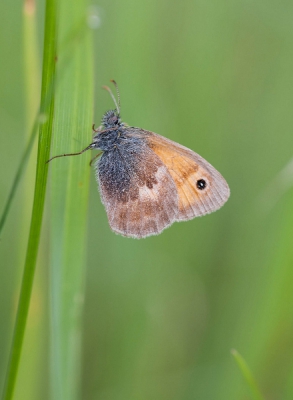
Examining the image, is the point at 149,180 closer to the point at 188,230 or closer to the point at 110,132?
the point at 110,132

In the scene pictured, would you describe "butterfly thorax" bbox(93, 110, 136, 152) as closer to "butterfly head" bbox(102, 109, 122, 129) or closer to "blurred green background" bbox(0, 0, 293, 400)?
"butterfly head" bbox(102, 109, 122, 129)

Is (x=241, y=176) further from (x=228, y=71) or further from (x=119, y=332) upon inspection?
(x=119, y=332)

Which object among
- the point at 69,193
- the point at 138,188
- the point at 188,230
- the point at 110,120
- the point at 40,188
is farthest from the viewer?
the point at 188,230

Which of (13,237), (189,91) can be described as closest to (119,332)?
(13,237)

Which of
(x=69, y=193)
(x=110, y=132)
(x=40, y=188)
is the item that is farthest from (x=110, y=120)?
(x=40, y=188)

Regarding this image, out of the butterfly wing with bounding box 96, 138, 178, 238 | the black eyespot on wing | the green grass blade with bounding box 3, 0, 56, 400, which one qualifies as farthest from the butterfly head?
the green grass blade with bounding box 3, 0, 56, 400
